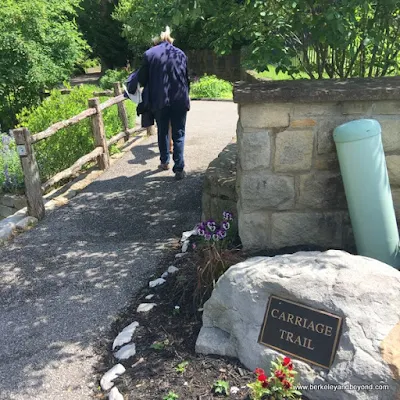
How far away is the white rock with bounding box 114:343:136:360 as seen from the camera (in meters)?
2.81

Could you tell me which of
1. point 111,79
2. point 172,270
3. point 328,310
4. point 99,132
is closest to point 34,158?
point 99,132

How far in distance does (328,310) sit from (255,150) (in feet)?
4.12

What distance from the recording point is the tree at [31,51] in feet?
33.2

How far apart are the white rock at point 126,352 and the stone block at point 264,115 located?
5.27 ft

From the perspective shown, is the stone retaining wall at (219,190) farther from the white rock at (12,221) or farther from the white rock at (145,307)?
the white rock at (12,221)

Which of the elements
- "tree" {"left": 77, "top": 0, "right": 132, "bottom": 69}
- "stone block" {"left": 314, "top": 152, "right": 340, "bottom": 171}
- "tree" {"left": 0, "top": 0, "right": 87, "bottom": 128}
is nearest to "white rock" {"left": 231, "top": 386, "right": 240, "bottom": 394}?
"stone block" {"left": 314, "top": 152, "right": 340, "bottom": 171}

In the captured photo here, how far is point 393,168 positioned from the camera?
331cm

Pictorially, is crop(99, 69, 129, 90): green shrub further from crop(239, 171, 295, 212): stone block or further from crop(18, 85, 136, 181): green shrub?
crop(239, 171, 295, 212): stone block

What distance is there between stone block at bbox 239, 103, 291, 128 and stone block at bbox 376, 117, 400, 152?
2.12ft

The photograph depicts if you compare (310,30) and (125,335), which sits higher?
(310,30)

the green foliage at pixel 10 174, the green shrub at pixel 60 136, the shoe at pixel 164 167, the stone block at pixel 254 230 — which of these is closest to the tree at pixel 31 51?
the green shrub at pixel 60 136

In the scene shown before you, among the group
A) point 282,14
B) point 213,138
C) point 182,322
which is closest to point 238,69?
point 213,138

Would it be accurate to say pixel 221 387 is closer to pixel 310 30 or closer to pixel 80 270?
pixel 80 270

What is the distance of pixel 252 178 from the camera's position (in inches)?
131
